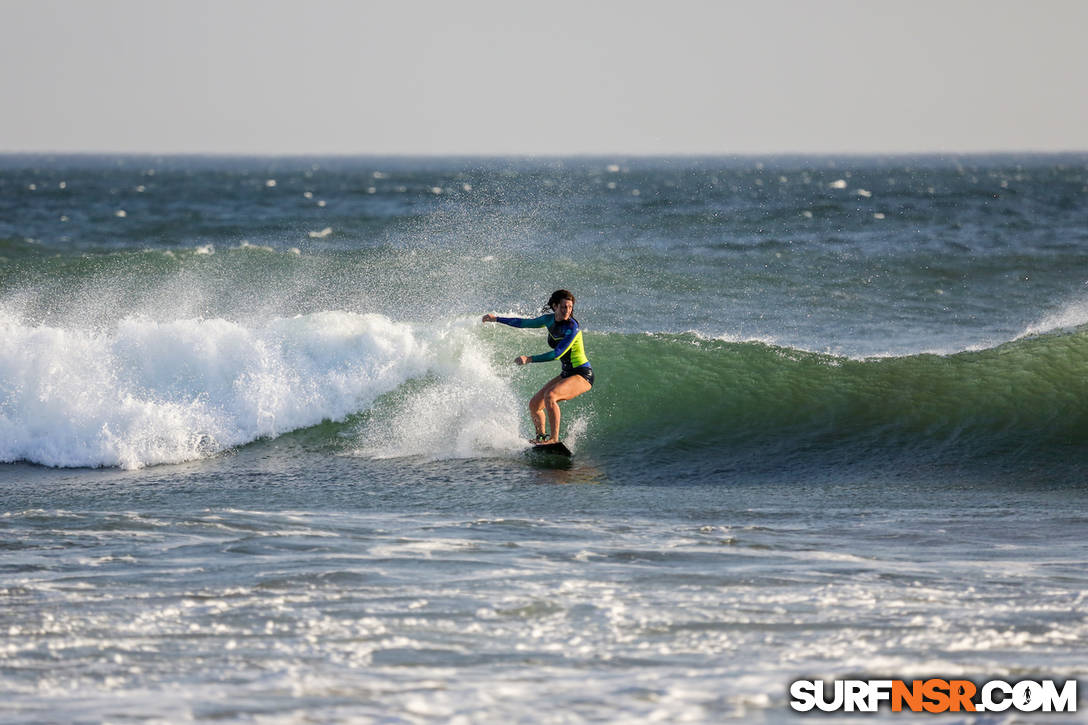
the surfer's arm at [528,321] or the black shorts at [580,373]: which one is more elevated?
the surfer's arm at [528,321]

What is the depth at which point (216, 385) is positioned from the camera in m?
13.1

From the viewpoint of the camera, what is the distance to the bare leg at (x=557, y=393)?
37.7 ft

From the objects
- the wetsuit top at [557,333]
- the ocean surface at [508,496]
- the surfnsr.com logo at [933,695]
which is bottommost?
the surfnsr.com logo at [933,695]

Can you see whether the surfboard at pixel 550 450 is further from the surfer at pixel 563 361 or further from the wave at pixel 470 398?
the wave at pixel 470 398

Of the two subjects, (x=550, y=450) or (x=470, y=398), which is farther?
(x=470, y=398)

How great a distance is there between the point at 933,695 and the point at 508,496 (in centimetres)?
499

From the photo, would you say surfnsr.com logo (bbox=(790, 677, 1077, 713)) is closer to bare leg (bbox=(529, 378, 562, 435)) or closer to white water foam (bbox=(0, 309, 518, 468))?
bare leg (bbox=(529, 378, 562, 435))

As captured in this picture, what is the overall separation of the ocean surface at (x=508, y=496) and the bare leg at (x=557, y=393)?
0.41m

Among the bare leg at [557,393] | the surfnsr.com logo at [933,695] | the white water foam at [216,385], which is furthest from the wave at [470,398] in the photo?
the surfnsr.com logo at [933,695]

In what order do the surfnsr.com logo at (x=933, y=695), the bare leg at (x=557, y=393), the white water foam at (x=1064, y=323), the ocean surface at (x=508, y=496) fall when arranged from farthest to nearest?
the white water foam at (x=1064, y=323), the bare leg at (x=557, y=393), the ocean surface at (x=508, y=496), the surfnsr.com logo at (x=933, y=695)

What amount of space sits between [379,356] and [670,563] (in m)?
6.52

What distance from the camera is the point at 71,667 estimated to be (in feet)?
19.3

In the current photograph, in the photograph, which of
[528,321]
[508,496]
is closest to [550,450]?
[528,321]

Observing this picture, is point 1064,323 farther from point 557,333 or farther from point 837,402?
point 557,333
